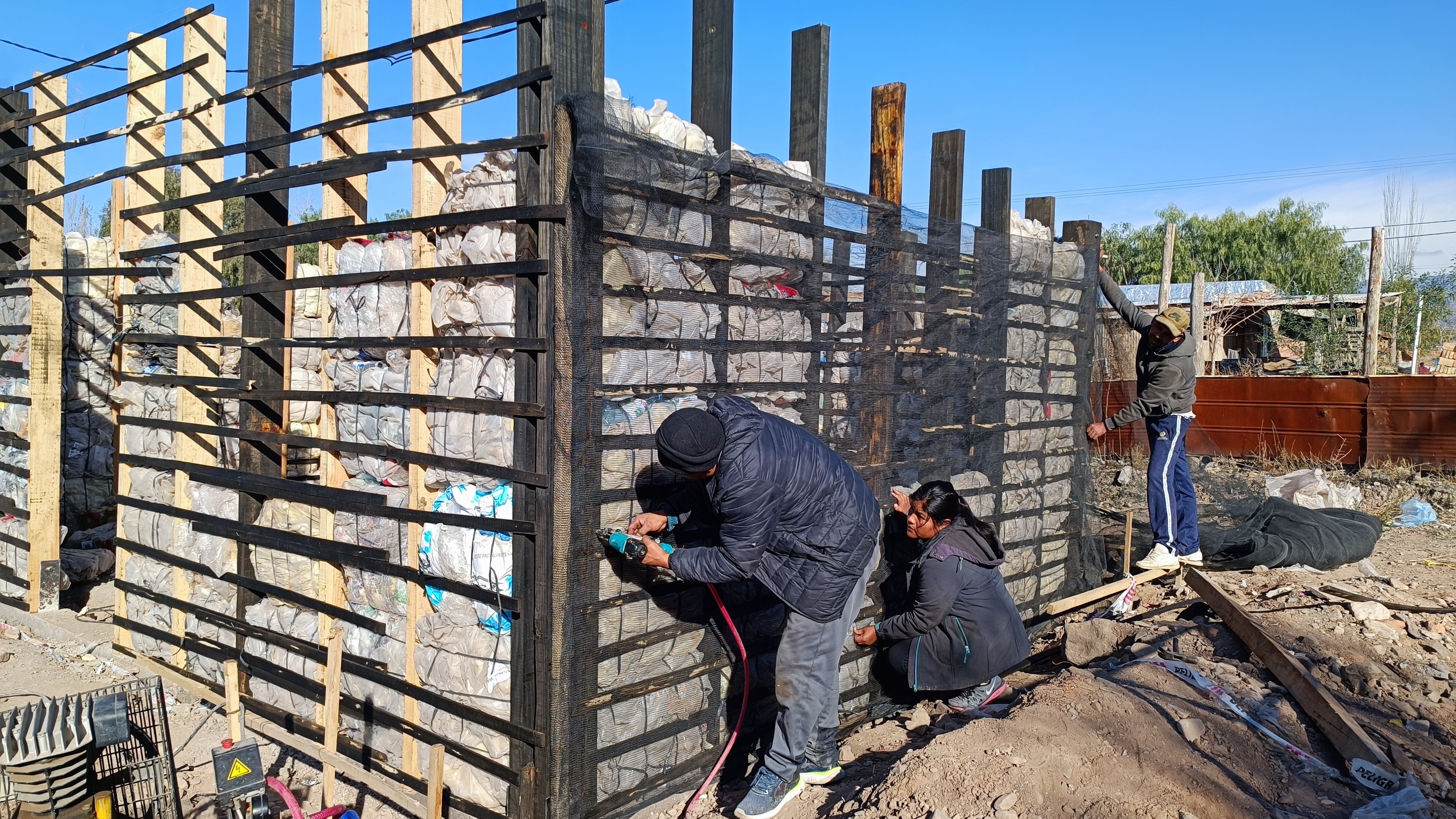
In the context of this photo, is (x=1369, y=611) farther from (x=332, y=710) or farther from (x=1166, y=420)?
(x=332, y=710)

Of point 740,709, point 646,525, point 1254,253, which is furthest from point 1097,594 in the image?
point 1254,253

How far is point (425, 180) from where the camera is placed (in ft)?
12.7

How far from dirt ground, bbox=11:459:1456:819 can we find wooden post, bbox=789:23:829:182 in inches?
117

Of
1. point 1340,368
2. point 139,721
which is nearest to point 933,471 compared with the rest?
point 139,721

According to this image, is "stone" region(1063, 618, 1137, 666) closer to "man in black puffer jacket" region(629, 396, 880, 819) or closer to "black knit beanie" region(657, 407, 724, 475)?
"man in black puffer jacket" region(629, 396, 880, 819)

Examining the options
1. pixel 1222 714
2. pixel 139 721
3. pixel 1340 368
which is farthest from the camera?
pixel 1340 368

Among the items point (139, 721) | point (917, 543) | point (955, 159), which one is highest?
point (955, 159)

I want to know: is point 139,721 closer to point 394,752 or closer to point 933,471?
point 394,752

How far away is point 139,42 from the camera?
574 centimetres

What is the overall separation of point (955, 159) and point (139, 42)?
529 cm

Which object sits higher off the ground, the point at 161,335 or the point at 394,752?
the point at 161,335

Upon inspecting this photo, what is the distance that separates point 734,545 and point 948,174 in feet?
11.3

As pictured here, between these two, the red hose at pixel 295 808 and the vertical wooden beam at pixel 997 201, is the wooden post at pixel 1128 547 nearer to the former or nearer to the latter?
the vertical wooden beam at pixel 997 201

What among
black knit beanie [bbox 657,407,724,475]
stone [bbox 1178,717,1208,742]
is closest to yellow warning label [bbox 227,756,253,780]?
black knit beanie [bbox 657,407,724,475]
